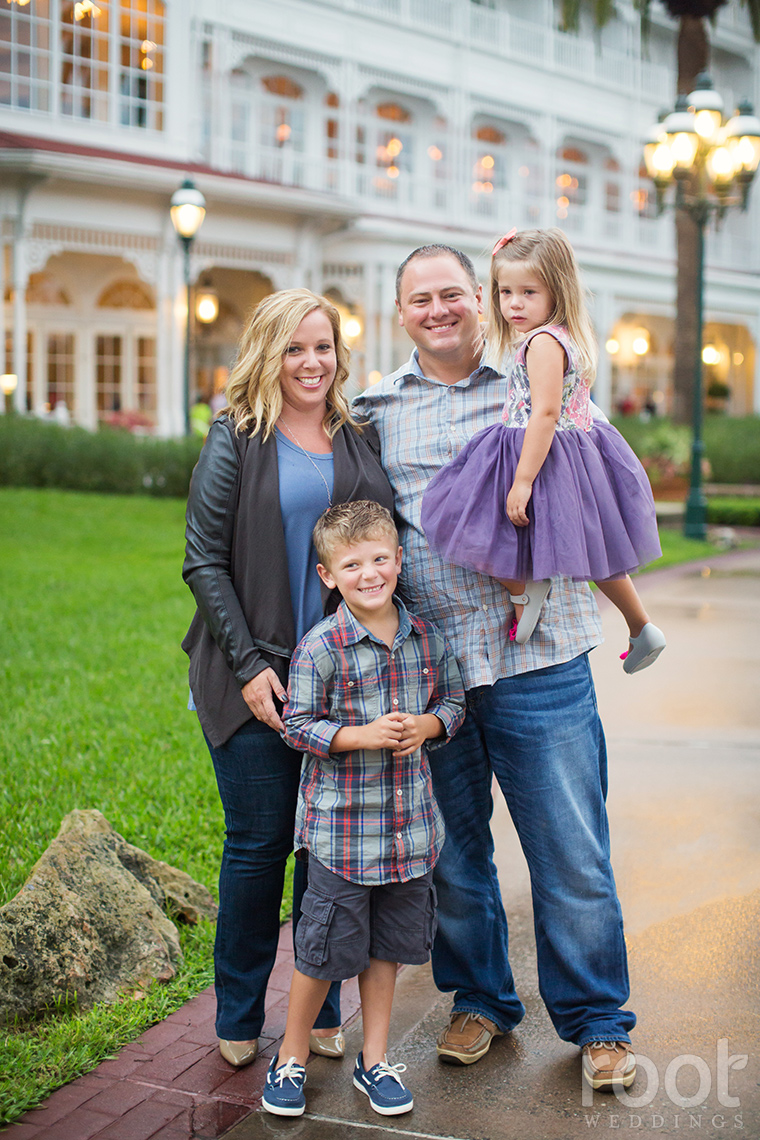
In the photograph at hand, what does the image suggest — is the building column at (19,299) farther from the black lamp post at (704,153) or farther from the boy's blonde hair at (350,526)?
the boy's blonde hair at (350,526)

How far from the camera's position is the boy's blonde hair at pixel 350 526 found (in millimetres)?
2807

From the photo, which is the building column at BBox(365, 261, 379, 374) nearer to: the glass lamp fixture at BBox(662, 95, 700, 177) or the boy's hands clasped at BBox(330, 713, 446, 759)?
the glass lamp fixture at BBox(662, 95, 700, 177)

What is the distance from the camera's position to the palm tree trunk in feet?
66.0

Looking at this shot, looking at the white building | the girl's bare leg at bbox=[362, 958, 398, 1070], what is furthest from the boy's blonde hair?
the white building

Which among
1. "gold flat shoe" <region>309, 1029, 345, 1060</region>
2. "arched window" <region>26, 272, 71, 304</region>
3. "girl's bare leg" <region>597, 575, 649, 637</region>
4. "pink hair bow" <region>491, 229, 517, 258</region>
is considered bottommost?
"gold flat shoe" <region>309, 1029, 345, 1060</region>

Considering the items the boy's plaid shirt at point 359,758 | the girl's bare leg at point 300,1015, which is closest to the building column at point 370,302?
the boy's plaid shirt at point 359,758

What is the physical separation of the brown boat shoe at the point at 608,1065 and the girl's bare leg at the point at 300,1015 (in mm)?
720

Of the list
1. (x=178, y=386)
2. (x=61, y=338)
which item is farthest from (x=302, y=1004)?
(x=61, y=338)

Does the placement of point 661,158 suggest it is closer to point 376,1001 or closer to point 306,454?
point 306,454

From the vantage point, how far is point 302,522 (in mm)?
2982

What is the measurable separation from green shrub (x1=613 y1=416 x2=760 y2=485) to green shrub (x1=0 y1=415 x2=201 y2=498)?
7.76 m

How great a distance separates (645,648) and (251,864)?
1265 mm

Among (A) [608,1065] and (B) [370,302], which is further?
(B) [370,302]

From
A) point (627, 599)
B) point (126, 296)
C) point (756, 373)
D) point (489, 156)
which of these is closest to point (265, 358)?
point (627, 599)
